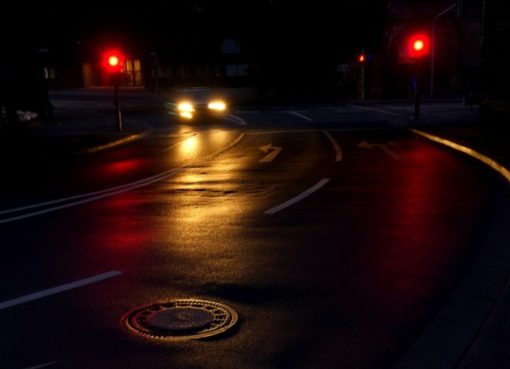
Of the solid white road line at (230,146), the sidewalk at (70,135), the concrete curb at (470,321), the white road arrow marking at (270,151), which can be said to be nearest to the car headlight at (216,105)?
the sidewalk at (70,135)

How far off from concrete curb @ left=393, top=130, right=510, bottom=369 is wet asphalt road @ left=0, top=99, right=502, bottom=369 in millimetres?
148

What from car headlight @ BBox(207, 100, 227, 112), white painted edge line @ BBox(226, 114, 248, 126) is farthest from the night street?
car headlight @ BBox(207, 100, 227, 112)

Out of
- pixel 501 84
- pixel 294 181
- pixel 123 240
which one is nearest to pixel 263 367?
pixel 123 240

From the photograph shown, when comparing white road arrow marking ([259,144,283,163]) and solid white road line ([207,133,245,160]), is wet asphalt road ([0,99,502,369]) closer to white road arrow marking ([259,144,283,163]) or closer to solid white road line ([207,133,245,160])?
white road arrow marking ([259,144,283,163])

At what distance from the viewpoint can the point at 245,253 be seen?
7.13m

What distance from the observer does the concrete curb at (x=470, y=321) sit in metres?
4.41

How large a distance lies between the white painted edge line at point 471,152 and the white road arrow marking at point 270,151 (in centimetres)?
523

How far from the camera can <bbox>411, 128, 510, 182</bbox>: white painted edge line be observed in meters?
12.6

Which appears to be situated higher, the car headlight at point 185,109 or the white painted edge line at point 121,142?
the car headlight at point 185,109

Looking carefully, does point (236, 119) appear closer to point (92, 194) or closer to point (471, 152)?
point (471, 152)

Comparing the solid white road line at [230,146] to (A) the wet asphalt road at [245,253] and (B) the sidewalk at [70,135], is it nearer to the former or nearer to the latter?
(A) the wet asphalt road at [245,253]

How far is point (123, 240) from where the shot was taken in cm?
Result: 783

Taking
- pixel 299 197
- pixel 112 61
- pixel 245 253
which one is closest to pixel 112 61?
pixel 112 61

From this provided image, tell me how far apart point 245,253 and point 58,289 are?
2248 millimetres
